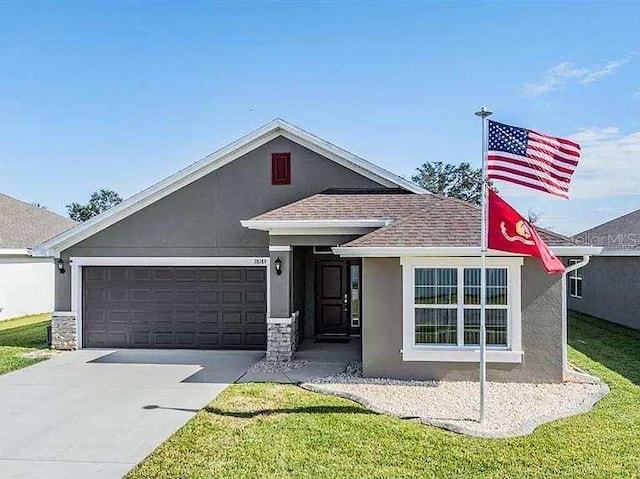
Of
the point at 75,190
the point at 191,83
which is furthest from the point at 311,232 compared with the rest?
the point at 75,190

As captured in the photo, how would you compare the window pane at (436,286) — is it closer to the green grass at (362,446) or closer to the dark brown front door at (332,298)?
the green grass at (362,446)

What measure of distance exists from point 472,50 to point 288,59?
18.1ft

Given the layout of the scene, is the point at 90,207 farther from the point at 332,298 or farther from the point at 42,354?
the point at 332,298

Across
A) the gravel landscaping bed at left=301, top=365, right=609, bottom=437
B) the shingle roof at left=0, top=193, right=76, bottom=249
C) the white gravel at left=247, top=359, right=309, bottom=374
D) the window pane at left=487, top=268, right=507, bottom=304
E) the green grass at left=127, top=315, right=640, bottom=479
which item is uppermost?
the shingle roof at left=0, top=193, right=76, bottom=249

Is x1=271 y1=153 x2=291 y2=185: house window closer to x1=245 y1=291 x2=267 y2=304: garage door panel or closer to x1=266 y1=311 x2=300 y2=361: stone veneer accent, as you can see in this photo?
x1=245 y1=291 x2=267 y2=304: garage door panel

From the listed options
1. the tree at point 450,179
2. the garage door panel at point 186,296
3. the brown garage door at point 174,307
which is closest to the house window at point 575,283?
the brown garage door at point 174,307

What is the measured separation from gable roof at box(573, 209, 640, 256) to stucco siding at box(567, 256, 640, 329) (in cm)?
45

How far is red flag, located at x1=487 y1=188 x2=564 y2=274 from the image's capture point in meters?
7.73

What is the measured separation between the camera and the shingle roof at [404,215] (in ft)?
33.6

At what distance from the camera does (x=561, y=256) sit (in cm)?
1001

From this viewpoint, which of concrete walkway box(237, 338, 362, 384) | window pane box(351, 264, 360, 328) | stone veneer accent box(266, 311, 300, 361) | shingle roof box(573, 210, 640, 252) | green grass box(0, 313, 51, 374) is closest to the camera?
concrete walkway box(237, 338, 362, 384)

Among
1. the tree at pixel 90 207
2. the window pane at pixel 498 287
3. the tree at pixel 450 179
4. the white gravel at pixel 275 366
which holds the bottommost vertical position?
the white gravel at pixel 275 366

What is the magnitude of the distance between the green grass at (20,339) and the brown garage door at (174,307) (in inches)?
68.2

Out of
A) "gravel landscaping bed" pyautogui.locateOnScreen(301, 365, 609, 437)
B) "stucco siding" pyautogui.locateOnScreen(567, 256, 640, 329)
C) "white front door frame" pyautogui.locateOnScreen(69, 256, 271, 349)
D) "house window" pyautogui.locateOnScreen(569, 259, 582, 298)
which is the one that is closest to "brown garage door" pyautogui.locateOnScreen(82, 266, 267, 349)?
"white front door frame" pyautogui.locateOnScreen(69, 256, 271, 349)
